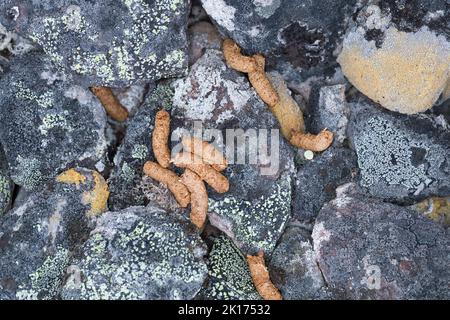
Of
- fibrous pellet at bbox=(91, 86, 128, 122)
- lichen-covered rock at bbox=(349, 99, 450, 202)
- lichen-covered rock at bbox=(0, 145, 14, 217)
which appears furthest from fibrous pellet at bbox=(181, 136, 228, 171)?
lichen-covered rock at bbox=(0, 145, 14, 217)

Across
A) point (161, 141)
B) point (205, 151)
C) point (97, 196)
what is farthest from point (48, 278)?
point (205, 151)

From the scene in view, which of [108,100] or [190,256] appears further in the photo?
[108,100]

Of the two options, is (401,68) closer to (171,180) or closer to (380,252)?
(380,252)

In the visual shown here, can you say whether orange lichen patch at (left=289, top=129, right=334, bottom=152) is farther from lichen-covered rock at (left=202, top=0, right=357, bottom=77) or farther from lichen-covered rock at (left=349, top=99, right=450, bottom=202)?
lichen-covered rock at (left=202, top=0, right=357, bottom=77)

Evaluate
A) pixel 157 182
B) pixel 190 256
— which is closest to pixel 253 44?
pixel 157 182

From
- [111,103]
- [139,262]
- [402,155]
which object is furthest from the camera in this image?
[111,103]

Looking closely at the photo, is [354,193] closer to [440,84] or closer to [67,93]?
[440,84]

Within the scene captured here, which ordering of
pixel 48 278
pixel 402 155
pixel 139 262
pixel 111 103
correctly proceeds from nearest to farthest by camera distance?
pixel 139 262 < pixel 48 278 < pixel 402 155 < pixel 111 103
